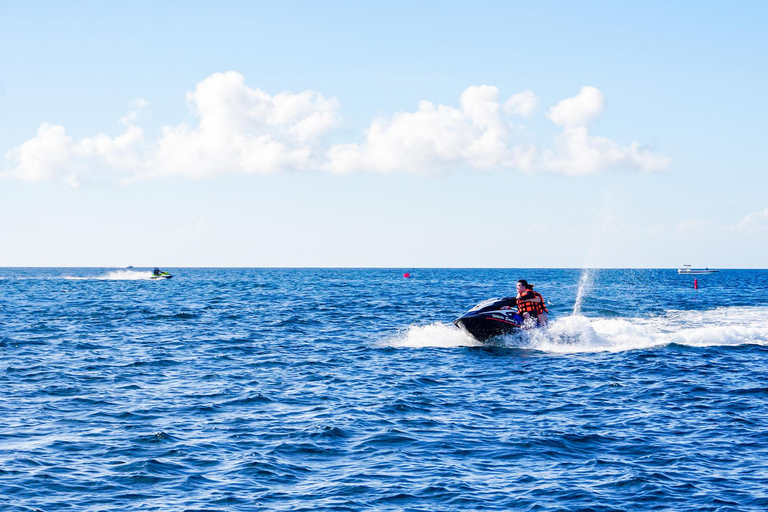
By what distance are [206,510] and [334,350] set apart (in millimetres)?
16457

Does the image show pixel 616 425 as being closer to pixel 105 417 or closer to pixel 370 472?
pixel 370 472

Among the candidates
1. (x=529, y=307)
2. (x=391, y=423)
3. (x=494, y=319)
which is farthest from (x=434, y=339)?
(x=391, y=423)

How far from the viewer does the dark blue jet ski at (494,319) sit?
25859mm

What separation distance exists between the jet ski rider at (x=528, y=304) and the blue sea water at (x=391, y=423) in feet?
2.12

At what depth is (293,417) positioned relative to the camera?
50.1ft

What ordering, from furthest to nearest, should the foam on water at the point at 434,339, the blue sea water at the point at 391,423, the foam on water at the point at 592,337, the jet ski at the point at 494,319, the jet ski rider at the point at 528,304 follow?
the foam on water at the point at 434,339 → the foam on water at the point at 592,337 → the jet ski rider at the point at 528,304 → the jet ski at the point at 494,319 → the blue sea water at the point at 391,423

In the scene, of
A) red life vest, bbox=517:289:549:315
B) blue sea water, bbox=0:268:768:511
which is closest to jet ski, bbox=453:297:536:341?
red life vest, bbox=517:289:549:315

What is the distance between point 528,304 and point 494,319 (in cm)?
151

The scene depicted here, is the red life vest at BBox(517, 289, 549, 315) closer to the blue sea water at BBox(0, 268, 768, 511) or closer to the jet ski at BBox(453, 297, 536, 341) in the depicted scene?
the jet ski at BBox(453, 297, 536, 341)

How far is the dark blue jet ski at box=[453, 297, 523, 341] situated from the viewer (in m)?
25.9

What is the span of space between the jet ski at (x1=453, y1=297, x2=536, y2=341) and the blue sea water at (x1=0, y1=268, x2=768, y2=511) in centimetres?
56

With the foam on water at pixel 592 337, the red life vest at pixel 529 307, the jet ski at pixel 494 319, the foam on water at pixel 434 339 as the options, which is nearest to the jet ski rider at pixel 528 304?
the red life vest at pixel 529 307

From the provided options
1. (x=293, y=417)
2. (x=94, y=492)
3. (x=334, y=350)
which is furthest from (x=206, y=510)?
(x=334, y=350)

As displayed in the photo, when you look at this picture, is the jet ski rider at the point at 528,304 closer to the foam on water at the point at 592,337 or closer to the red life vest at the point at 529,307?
the red life vest at the point at 529,307
